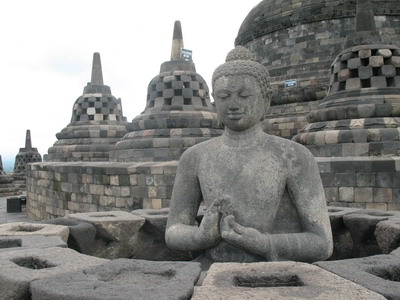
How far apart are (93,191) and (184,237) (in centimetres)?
697

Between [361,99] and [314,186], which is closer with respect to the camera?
[314,186]

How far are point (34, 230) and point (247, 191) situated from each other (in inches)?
67.7

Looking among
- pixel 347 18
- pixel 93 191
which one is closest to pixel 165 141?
pixel 93 191

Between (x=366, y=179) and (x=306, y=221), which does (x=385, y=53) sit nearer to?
(x=366, y=179)

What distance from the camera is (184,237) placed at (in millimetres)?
2660

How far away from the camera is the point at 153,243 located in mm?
3652

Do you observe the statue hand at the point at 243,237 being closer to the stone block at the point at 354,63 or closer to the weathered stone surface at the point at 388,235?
the weathered stone surface at the point at 388,235

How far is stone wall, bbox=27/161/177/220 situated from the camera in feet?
26.5

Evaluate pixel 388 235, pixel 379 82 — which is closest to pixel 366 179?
pixel 379 82

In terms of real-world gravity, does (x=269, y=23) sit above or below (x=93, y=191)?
above

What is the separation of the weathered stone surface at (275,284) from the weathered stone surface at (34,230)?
4.66ft

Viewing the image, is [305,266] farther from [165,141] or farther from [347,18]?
[347,18]

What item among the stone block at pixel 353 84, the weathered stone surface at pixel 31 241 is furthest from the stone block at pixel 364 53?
the weathered stone surface at pixel 31 241

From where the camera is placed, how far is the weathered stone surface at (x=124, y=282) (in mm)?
1738
